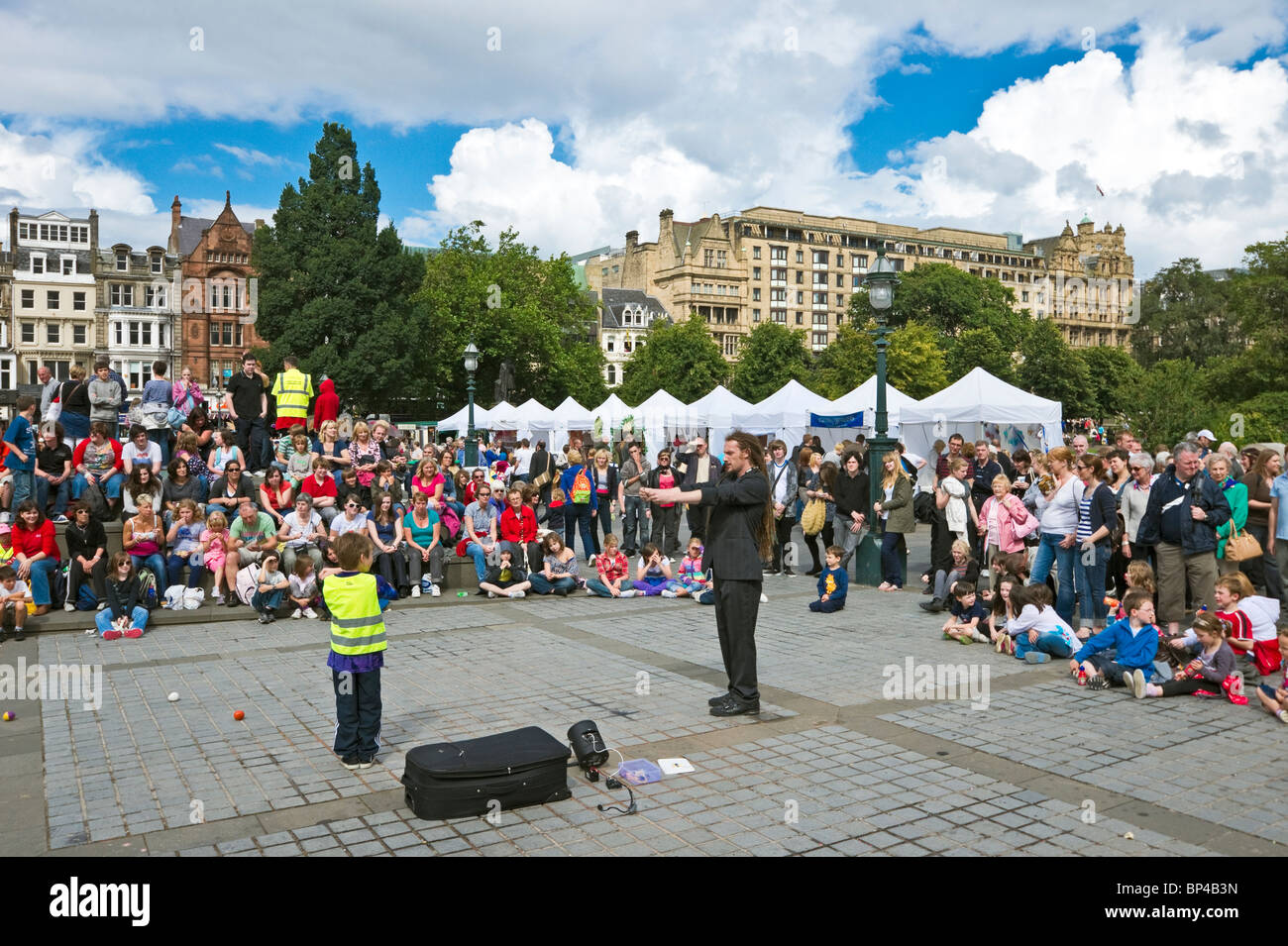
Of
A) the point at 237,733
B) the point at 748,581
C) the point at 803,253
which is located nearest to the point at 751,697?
the point at 748,581

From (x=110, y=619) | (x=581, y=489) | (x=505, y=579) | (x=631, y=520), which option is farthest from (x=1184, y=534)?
(x=110, y=619)

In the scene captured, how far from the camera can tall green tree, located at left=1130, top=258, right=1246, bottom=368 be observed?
75500mm

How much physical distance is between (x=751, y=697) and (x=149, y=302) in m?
74.2

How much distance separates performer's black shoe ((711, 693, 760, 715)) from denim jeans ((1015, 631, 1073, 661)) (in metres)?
3.35

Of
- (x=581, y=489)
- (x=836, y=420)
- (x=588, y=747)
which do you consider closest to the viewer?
(x=588, y=747)

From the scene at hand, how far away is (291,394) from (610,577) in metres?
6.50

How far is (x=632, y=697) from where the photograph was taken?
8.16m

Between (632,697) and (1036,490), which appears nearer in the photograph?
(632,697)

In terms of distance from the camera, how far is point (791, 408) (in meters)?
27.0

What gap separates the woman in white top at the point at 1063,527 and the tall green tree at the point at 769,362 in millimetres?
58752

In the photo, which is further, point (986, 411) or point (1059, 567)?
point (986, 411)

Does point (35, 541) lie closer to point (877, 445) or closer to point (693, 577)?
point (693, 577)

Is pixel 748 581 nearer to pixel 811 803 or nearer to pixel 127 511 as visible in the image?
pixel 811 803

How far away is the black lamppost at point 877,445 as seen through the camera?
14180mm
